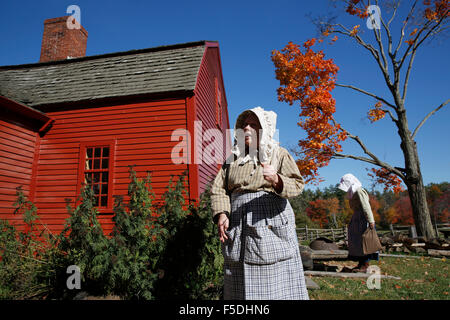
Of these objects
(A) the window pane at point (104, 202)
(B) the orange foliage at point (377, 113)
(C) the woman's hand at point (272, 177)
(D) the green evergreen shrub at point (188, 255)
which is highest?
(B) the orange foliage at point (377, 113)

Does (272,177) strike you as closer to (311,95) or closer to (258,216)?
(258,216)

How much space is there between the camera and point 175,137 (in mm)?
7234

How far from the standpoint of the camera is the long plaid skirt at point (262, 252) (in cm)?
188

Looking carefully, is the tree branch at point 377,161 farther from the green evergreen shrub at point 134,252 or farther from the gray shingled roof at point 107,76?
the green evergreen shrub at point 134,252

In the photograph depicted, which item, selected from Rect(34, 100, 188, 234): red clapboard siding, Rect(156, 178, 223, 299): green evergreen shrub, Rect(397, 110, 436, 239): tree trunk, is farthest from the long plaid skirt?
Rect(397, 110, 436, 239): tree trunk

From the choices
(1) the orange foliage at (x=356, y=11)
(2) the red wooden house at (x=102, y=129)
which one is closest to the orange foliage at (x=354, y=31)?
(1) the orange foliage at (x=356, y=11)

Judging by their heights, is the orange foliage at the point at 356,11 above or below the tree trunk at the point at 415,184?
above

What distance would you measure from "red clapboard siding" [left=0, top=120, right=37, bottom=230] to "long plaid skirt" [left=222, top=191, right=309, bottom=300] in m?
7.14

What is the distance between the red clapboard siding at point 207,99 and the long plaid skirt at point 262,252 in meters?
5.21

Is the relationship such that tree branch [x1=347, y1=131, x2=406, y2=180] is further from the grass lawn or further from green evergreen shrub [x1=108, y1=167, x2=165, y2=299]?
green evergreen shrub [x1=108, y1=167, x2=165, y2=299]

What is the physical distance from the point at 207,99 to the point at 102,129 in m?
3.86

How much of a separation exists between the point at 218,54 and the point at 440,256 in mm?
11083

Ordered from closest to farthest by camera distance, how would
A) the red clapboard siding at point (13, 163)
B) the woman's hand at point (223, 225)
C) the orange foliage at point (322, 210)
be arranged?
the woman's hand at point (223, 225), the red clapboard siding at point (13, 163), the orange foliage at point (322, 210)
